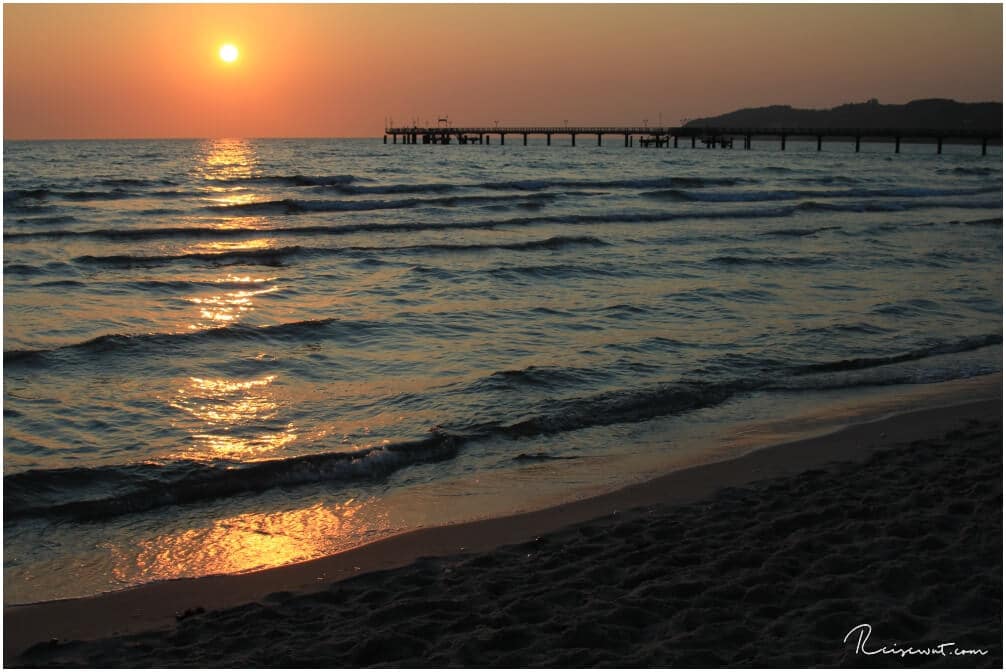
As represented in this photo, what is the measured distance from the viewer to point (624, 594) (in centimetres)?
495

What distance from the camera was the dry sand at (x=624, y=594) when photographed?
4.41m

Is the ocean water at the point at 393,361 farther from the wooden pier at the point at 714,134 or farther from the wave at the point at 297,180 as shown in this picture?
the wooden pier at the point at 714,134

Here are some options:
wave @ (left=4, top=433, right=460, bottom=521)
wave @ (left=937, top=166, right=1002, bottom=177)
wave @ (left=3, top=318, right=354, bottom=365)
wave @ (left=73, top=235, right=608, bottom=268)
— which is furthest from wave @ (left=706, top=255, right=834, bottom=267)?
wave @ (left=937, top=166, right=1002, bottom=177)

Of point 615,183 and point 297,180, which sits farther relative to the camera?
point 615,183

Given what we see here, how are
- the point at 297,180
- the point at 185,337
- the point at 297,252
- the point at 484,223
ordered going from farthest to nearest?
the point at 297,180, the point at 484,223, the point at 297,252, the point at 185,337

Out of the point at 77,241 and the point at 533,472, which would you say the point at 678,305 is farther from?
the point at 77,241

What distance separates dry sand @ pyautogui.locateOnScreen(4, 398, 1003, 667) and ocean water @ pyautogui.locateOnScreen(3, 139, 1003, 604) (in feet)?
1.52

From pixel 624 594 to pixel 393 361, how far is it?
6144 millimetres

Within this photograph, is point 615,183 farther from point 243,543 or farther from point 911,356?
point 243,543

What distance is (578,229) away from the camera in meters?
26.2

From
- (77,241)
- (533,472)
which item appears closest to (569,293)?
(533,472)

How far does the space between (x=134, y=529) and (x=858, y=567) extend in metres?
4.49

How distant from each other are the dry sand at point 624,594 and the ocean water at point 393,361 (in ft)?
1.52

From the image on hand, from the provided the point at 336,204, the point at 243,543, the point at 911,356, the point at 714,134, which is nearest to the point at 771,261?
the point at 911,356
